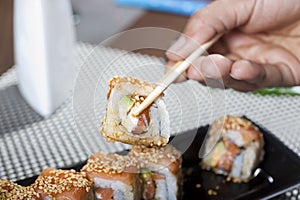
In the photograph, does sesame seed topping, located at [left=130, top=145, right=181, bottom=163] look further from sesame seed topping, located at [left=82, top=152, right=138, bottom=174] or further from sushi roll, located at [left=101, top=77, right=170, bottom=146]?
sushi roll, located at [left=101, top=77, right=170, bottom=146]

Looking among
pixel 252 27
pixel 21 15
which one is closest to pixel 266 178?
pixel 252 27

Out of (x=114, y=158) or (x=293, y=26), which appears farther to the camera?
(x=293, y=26)

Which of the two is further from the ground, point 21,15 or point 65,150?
point 21,15

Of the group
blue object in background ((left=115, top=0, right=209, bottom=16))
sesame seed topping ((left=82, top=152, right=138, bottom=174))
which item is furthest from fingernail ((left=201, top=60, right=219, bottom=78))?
blue object in background ((left=115, top=0, right=209, bottom=16))

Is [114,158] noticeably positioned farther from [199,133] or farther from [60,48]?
[60,48]

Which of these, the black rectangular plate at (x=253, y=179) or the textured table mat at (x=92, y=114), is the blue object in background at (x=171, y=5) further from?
the black rectangular plate at (x=253, y=179)

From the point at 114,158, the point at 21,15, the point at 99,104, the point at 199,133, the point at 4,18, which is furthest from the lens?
the point at 4,18

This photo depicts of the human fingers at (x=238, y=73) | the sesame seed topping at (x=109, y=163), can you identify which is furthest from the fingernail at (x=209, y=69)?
the sesame seed topping at (x=109, y=163)
